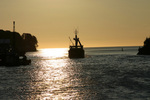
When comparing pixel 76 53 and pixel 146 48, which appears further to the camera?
pixel 146 48

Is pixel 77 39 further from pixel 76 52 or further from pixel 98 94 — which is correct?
pixel 98 94

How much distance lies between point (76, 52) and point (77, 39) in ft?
34.5

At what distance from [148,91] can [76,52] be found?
375 feet

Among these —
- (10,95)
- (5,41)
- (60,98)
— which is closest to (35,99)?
(60,98)

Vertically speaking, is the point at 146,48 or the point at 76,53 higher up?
the point at 146,48

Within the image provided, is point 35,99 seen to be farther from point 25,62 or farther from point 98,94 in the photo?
point 25,62

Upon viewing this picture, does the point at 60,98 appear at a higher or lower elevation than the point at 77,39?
lower

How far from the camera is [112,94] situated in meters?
30.5

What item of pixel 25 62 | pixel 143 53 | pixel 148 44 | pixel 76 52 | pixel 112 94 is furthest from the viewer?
pixel 143 53

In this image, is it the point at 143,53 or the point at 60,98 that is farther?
the point at 143,53

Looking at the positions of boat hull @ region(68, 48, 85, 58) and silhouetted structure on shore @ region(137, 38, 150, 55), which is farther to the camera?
silhouetted structure on shore @ region(137, 38, 150, 55)

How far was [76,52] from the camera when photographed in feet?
479

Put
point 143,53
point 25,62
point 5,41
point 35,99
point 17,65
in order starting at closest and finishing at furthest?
1. point 35,99
2. point 17,65
3. point 25,62
4. point 5,41
5. point 143,53

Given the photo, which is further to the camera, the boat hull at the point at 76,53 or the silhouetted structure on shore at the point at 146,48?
the silhouetted structure on shore at the point at 146,48
